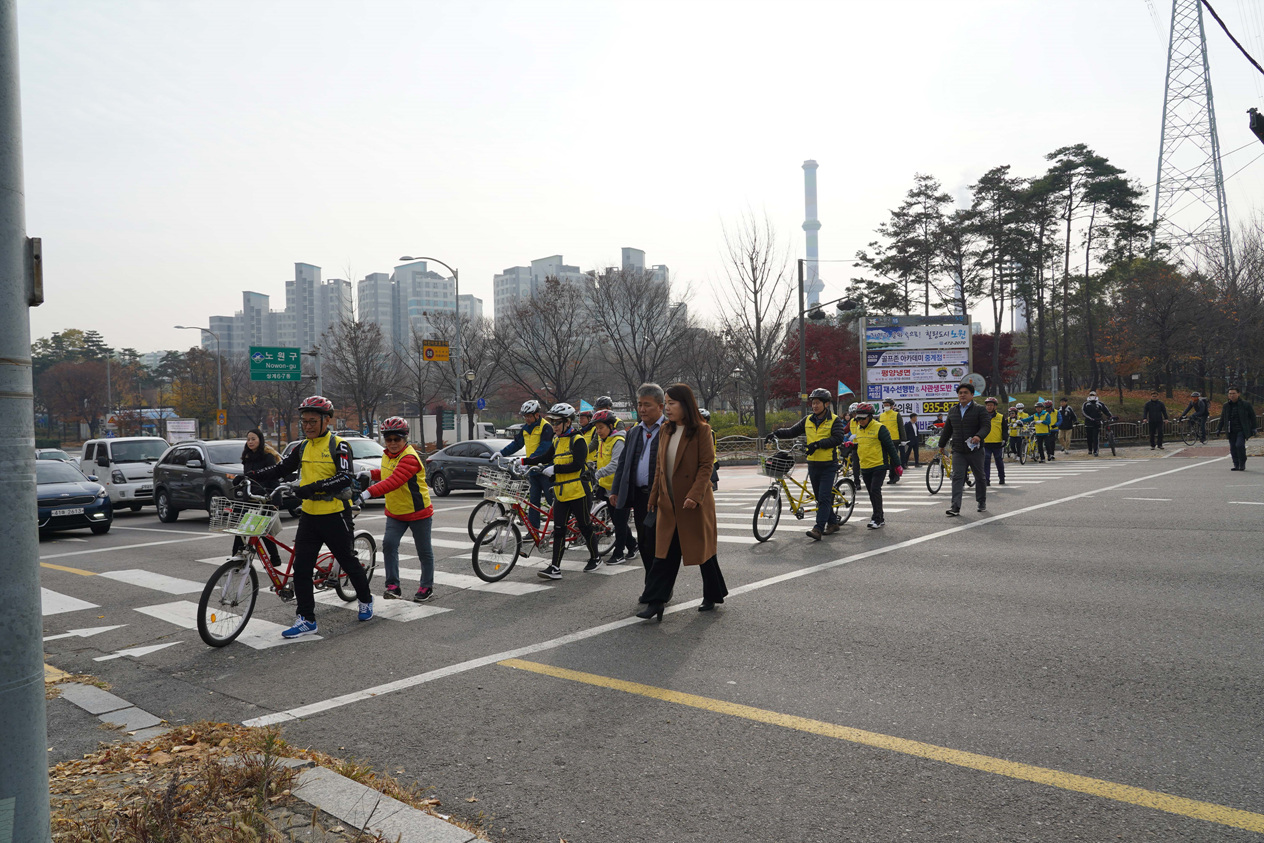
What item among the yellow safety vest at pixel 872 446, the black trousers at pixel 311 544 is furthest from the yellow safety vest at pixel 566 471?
the yellow safety vest at pixel 872 446

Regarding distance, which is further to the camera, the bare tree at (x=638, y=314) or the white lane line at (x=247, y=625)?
the bare tree at (x=638, y=314)

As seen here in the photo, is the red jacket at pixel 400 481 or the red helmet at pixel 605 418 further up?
the red helmet at pixel 605 418

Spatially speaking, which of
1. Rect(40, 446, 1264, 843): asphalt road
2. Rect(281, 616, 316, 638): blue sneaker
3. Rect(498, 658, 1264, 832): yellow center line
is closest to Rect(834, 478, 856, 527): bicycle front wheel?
Rect(40, 446, 1264, 843): asphalt road

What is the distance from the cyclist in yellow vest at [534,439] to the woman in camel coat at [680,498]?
3245 millimetres

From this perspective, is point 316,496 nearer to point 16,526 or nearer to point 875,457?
point 16,526

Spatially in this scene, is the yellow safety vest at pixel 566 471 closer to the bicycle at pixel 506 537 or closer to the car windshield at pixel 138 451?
the bicycle at pixel 506 537

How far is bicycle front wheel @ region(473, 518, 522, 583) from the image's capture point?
355 inches

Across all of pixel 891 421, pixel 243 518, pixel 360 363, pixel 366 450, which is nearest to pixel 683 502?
pixel 243 518

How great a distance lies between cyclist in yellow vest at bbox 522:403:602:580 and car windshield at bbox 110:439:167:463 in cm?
1561

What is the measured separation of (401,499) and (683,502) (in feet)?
9.24

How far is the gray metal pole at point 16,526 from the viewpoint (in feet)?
7.29

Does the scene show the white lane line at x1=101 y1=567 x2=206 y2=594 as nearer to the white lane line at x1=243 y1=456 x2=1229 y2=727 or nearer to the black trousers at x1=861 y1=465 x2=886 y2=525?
the white lane line at x1=243 y1=456 x2=1229 y2=727

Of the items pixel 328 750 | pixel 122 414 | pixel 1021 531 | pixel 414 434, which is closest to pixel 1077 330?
pixel 414 434

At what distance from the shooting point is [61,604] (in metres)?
8.94
